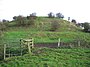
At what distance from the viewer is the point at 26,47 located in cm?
2756

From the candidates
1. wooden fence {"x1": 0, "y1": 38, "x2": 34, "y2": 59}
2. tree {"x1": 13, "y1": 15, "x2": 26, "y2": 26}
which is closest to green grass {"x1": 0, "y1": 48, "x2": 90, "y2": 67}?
wooden fence {"x1": 0, "y1": 38, "x2": 34, "y2": 59}

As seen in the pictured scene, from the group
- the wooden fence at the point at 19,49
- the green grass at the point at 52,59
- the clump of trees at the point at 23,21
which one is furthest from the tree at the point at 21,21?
the green grass at the point at 52,59

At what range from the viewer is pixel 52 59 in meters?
24.1

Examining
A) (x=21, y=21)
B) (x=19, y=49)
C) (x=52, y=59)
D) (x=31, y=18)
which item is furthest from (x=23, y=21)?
(x=52, y=59)

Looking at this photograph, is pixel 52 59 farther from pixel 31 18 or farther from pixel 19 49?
pixel 31 18

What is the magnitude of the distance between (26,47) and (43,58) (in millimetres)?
3751

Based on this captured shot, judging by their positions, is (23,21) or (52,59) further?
(23,21)

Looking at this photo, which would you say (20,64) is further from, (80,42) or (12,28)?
(12,28)

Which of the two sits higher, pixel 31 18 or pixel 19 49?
pixel 31 18

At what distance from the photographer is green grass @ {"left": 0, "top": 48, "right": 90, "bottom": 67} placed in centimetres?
2309

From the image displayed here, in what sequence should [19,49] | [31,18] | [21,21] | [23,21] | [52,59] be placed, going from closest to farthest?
[52,59], [19,49], [23,21], [21,21], [31,18]

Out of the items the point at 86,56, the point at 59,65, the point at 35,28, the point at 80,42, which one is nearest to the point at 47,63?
the point at 59,65

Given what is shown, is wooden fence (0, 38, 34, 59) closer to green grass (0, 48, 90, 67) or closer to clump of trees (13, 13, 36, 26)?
green grass (0, 48, 90, 67)

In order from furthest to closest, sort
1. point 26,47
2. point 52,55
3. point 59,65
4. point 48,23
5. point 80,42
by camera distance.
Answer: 1. point 48,23
2. point 80,42
3. point 26,47
4. point 52,55
5. point 59,65
